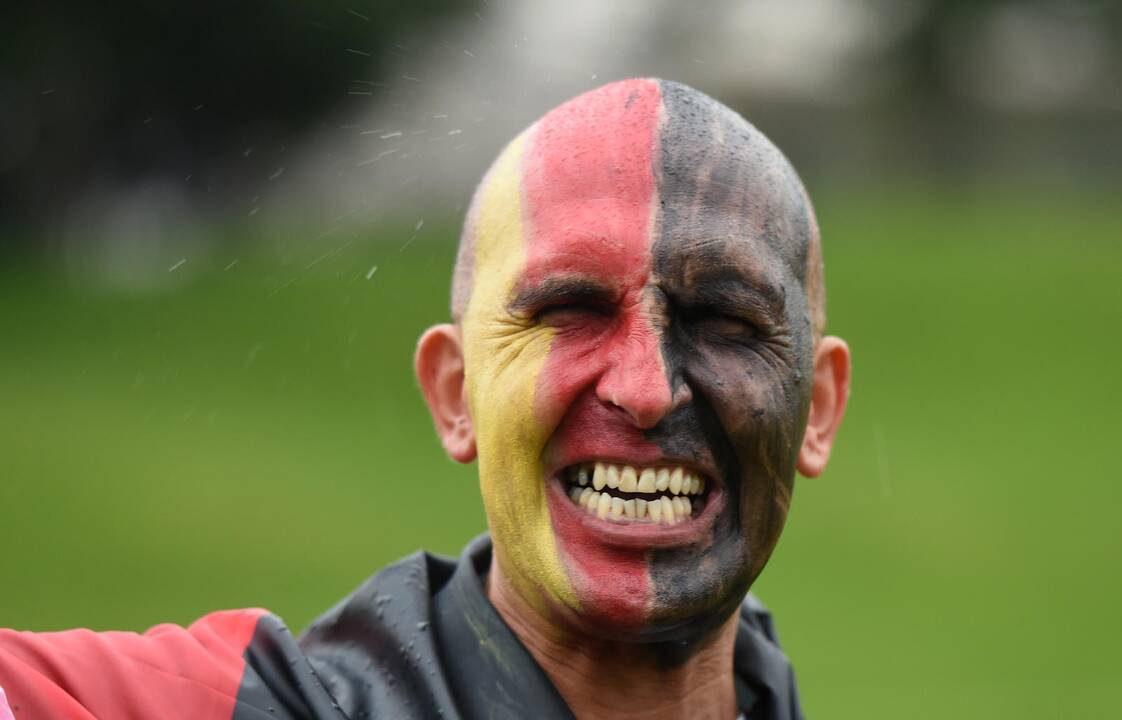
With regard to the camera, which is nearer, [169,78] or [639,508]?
[639,508]

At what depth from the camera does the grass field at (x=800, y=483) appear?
41.4 ft

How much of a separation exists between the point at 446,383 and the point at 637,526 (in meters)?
0.59

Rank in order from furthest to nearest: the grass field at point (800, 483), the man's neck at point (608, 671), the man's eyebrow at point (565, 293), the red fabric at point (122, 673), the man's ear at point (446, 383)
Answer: the grass field at point (800, 483) < the man's ear at point (446, 383) < the man's neck at point (608, 671) < the man's eyebrow at point (565, 293) < the red fabric at point (122, 673)

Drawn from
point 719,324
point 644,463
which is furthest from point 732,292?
point 644,463

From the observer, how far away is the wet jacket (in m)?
2.91

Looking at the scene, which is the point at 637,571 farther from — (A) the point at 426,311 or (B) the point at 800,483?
(A) the point at 426,311

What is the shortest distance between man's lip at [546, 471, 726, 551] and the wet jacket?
12.0 inches

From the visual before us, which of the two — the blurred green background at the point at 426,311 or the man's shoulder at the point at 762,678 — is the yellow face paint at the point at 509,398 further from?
the blurred green background at the point at 426,311

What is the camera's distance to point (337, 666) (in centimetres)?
325

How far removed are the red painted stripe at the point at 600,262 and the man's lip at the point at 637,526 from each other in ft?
0.05

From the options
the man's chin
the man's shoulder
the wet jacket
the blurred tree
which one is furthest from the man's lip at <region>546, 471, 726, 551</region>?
the blurred tree

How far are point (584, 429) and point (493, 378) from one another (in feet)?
0.74

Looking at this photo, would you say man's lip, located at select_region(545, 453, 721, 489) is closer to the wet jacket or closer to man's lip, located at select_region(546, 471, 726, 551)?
man's lip, located at select_region(546, 471, 726, 551)

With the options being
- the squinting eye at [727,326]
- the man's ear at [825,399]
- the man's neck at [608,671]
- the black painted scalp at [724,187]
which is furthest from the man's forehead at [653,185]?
the man's neck at [608,671]
